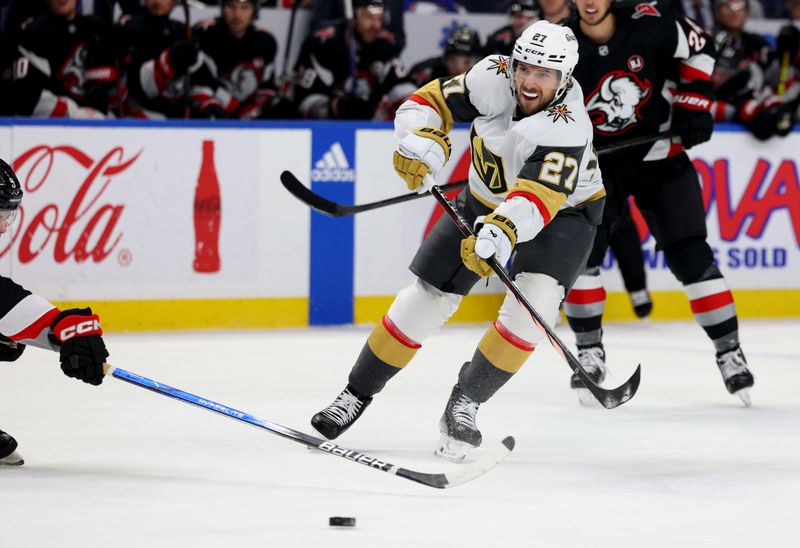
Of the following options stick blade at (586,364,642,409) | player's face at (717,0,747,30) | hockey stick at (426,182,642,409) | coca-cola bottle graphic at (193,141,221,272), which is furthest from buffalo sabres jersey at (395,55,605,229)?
player's face at (717,0,747,30)

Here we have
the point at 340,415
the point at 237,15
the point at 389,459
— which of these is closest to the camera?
the point at 389,459

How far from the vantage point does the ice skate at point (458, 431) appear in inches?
137

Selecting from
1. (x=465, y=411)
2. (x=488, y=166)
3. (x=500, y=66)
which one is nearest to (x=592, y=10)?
(x=500, y=66)

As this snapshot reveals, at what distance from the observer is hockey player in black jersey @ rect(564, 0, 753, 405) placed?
434cm

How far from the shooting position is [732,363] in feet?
14.4

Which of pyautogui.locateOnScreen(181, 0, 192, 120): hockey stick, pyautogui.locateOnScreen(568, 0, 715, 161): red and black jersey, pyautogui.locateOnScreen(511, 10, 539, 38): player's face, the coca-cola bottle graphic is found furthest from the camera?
pyautogui.locateOnScreen(511, 10, 539, 38): player's face

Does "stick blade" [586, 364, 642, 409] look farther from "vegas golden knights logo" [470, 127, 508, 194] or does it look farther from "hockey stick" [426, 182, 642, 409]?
"vegas golden knights logo" [470, 127, 508, 194]

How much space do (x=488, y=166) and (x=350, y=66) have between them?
131 inches

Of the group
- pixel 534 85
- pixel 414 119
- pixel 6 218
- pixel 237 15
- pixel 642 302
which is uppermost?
pixel 237 15

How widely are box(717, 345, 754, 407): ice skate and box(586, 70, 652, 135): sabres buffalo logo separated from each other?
0.79 metres

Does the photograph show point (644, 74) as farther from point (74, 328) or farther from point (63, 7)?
point (63, 7)

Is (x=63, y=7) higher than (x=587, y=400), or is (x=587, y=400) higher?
(x=63, y=7)

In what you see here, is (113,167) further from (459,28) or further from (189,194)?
(459,28)

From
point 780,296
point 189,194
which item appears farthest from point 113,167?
point 780,296
